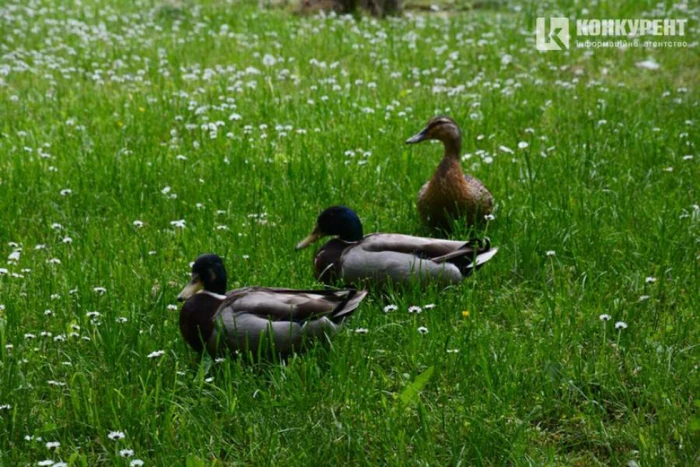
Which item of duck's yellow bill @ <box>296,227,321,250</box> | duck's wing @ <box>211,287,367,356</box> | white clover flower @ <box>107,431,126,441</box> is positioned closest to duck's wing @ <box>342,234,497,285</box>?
duck's yellow bill @ <box>296,227,321,250</box>

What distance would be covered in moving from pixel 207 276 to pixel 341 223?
100 cm

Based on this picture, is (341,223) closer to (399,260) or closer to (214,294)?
(399,260)

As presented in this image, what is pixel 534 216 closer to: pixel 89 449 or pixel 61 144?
pixel 89 449

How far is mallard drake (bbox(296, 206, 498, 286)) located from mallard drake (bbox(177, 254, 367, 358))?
575 mm

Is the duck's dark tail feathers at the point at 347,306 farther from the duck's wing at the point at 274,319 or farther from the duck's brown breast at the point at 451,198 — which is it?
the duck's brown breast at the point at 451,198

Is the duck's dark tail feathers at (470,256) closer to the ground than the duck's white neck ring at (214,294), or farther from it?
closer to the ground

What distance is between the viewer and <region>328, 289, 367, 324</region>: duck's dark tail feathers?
14.5ft

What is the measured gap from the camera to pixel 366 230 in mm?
6078

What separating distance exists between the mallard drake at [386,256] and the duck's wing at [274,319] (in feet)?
1.96

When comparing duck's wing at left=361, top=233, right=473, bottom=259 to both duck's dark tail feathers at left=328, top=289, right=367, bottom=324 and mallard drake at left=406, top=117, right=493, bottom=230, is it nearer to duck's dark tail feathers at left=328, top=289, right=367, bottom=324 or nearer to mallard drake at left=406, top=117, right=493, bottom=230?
duck's dark tail feathers at left=328, top=289, right=367, bottom=324

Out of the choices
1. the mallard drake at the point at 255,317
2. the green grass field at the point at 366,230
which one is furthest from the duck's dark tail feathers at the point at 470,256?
the mallard drake at the point at 255,317

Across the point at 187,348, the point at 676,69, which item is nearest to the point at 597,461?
the point at 187,348

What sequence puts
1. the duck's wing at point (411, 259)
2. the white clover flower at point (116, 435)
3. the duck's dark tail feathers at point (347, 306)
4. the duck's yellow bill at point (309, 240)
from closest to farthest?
1. the white clover flower at point (116, 435)
2. the duck's dark tail feathers at point (347, 306)
3. the duck's wing at point (411, 259)
4. the duck's yellow bill at point (309, 240)

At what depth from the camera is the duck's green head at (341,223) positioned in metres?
5.23
